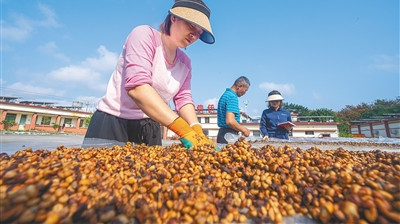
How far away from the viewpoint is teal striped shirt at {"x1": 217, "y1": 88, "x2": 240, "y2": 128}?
3412mm

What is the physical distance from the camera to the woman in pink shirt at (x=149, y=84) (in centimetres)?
165

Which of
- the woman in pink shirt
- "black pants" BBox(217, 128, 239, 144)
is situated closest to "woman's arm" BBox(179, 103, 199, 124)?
the woman in pink shirt

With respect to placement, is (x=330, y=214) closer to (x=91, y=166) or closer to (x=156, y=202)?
(x=156, y=202)

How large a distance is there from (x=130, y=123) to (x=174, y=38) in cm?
101

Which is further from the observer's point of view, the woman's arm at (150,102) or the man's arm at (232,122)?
the man's arm at (232,122)

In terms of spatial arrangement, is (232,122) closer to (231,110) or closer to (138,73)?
(231,110)

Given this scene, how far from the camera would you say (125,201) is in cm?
78

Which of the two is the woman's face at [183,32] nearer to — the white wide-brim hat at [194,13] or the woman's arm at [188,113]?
the white wide-brim hat at [194,13]

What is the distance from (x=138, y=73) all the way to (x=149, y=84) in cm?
13

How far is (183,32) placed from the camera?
6.35 ft

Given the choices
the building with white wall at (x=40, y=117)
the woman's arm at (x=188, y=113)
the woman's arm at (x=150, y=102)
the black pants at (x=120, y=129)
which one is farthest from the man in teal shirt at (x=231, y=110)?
the building with white wall at (x=40, y=117)

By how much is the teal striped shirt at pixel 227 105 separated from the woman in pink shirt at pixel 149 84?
1307mm

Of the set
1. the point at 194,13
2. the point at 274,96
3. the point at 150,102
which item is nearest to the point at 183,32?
the point at 194,13

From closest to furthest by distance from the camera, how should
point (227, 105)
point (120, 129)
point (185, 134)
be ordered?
point (185, 134), point (120, 129), point (227, 105)
